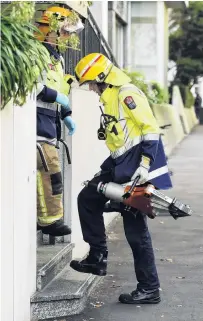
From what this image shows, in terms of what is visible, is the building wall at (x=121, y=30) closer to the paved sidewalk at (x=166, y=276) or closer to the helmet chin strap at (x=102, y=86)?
the paved sidewalk at (x=166, y=276)

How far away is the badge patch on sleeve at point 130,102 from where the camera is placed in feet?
20.4

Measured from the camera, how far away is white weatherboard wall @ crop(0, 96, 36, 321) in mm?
5098

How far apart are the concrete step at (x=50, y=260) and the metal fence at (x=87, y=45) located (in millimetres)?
1886

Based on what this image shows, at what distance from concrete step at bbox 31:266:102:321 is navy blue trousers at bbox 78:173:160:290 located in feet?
1.32

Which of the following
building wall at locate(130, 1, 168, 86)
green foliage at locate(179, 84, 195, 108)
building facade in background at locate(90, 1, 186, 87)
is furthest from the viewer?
green foliage at locate(179, 84, 195, 108)

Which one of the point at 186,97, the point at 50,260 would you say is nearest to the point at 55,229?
the point at 50,260

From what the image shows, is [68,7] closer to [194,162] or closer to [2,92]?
[2,92]

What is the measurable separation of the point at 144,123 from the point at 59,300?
153 centimetres

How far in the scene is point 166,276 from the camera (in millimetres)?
7578

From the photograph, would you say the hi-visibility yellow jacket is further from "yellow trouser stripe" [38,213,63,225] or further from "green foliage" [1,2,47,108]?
"green foliage" [1,2,47,108]

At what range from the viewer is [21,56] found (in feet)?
15.2

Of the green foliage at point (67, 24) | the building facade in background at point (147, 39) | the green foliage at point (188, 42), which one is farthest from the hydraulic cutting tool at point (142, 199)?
the green foliage at point (188, 42)

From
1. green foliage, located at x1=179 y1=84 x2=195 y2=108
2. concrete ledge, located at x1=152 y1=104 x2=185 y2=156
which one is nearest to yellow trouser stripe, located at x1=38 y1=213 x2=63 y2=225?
concrete ledge, located at x1=152 y1=104 x2=185 y2=156

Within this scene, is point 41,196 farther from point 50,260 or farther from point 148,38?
point 148,38
